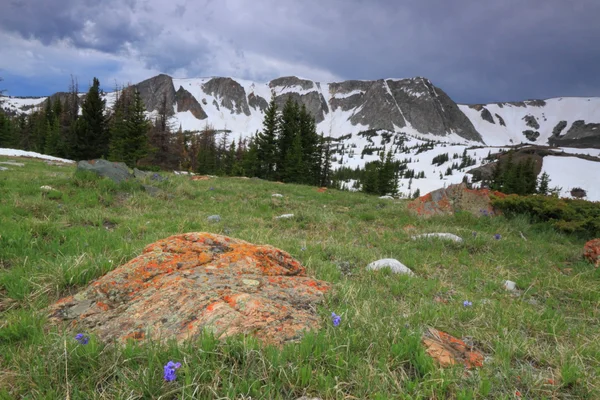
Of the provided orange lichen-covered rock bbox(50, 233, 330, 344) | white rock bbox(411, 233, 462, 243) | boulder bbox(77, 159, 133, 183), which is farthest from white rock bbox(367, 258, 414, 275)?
boulder bbox(77, 159, 133, 183)

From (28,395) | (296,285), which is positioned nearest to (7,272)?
(28,395)

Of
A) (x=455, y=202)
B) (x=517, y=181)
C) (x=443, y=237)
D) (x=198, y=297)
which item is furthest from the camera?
(x=517, y=181)

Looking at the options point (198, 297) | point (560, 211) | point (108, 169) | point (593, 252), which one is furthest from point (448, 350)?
point (108, 169)

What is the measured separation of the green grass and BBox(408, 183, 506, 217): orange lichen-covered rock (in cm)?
366

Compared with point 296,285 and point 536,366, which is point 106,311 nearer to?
point 296,285

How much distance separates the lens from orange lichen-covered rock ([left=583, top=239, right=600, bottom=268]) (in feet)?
20.9

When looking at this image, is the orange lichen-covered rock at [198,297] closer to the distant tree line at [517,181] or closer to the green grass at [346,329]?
the green grass at [346,329]

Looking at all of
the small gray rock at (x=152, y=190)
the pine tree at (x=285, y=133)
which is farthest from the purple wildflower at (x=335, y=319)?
the pine tree at (x=285, y=133)

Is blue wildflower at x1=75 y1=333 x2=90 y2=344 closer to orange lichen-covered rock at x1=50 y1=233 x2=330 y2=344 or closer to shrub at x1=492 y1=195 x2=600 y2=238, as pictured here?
orange lichen-covered rock at x1=50 y1=233 x2=330 y2=344

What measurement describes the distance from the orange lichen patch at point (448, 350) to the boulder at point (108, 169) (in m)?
11.4

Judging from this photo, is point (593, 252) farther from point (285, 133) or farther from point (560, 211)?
point (285, 133)

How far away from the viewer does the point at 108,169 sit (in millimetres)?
11156

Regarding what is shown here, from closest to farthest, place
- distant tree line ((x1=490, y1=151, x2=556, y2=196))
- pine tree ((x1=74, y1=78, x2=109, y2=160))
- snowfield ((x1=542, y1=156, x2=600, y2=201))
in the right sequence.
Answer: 1. pine tree ((x1=74, y1=78, x2=109, y2=160))
2. distant tree line ((x1=490, y1=151, x2=556, y2=196))
3. snowfield ((x1=542, y1=156, x2=600, y2=201))

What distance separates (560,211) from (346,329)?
11140 millimetres
